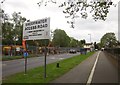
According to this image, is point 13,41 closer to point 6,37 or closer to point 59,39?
point 6,37

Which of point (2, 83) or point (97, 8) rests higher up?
point (97, 8)

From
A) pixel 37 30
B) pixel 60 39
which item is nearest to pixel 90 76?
pixel 37 30

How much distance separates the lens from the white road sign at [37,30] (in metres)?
16.7

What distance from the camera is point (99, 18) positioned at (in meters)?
16.7

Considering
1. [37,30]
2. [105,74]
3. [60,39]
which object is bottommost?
[105,74]

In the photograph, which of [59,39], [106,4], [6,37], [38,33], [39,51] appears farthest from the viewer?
[59,39]

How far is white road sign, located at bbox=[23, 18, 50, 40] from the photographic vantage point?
54.7 ft

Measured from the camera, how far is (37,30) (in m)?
17.3

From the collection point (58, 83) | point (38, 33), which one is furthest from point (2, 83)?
point (38, 33)

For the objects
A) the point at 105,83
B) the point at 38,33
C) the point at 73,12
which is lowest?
the point at 105,83

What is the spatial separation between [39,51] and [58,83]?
57849 mm

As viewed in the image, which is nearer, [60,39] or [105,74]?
[105,74]

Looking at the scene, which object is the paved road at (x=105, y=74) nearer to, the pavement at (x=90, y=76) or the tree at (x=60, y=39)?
the pavement at (x=90, y=76)

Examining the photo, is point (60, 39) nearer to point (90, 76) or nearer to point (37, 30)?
point (37, 30)
